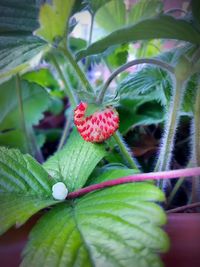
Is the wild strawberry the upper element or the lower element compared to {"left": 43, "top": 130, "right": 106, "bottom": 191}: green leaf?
upper

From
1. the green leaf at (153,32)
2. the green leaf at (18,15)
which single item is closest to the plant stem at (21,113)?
the green leaf at (18,15)

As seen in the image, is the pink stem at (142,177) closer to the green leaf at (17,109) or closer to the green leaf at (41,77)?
the green leaf at (17,109)

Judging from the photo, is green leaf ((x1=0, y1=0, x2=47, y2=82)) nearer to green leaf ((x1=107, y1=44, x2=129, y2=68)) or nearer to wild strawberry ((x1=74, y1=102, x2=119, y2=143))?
wild strawberry ((x1=74, y1=102, x2=119, y2=143))

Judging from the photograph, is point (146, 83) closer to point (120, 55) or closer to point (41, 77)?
point (120, 55)

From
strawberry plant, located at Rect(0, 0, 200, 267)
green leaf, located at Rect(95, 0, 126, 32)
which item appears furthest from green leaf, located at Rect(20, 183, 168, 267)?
green leaf, located at Rect(95, 0, 126, 32)

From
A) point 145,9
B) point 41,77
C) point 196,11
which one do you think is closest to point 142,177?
point 196,11

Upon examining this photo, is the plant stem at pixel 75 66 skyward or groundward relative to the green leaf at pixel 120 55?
groundward
